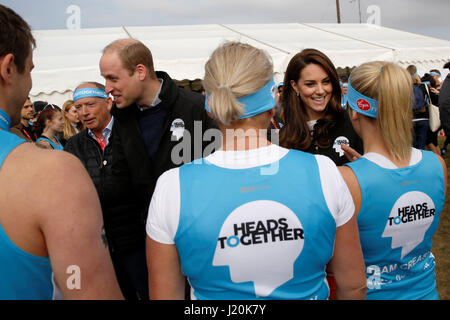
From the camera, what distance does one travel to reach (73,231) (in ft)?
3.16

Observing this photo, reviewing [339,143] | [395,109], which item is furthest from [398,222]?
[339,143]

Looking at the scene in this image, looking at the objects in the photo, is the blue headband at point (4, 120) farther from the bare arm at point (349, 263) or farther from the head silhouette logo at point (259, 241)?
the bare arm at point (349, 263)

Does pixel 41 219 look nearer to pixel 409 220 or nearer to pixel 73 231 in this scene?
pixel 73 231

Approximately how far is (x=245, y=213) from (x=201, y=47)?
944cm

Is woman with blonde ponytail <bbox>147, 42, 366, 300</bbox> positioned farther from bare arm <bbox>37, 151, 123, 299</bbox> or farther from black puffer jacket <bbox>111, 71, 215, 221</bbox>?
black puffer jacket <bbox>111, 71, 215, 221</bbox>

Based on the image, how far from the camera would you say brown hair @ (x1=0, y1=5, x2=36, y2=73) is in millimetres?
1019

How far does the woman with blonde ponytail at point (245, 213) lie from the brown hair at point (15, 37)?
0.56 meters

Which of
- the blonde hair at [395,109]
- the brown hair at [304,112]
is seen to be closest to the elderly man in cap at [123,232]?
the brown hair at [304,112]

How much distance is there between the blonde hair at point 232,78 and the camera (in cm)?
118

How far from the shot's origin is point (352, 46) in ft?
33.3

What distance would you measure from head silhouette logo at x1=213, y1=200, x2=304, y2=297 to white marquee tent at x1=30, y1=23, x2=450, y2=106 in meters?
5.82
